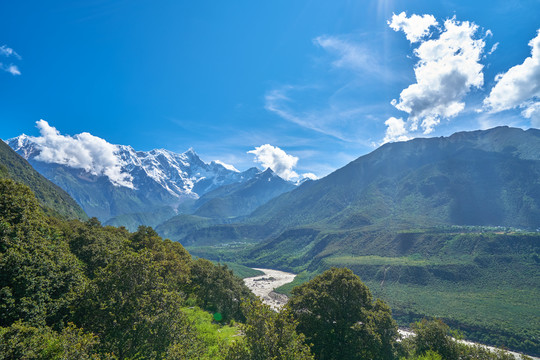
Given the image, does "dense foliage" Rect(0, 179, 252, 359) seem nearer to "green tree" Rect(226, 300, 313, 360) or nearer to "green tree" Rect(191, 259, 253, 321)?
"green tree" Rect(226, 300, 313, 360)

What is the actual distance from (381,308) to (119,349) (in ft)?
142

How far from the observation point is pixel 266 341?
2320 centimetres

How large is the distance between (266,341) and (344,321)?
2499cm

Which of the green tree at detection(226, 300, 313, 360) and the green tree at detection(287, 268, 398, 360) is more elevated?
the green tree at detection(226, 300, 313, 360)

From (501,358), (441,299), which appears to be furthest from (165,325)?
(441,299)

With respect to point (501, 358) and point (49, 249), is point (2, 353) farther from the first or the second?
point (501, 358)

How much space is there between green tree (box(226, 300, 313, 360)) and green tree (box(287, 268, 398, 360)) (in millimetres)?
17030

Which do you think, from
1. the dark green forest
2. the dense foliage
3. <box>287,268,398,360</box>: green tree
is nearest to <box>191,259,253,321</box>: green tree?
the dark green forest

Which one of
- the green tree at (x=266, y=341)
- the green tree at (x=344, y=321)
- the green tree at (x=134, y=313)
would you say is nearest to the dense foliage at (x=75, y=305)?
the green tree at (x=134, y=313)

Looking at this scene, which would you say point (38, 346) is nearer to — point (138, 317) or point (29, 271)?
point (138, 317)

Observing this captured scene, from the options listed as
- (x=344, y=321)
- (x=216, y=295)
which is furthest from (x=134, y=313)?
(x=216, y=295)

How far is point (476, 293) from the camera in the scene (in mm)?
194375

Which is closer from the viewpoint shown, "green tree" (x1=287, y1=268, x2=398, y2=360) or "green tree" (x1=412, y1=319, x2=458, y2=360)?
"green tree" (x1=287, y1=268, x2=398, y2=360)

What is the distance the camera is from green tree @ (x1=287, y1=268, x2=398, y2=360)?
133 ft
